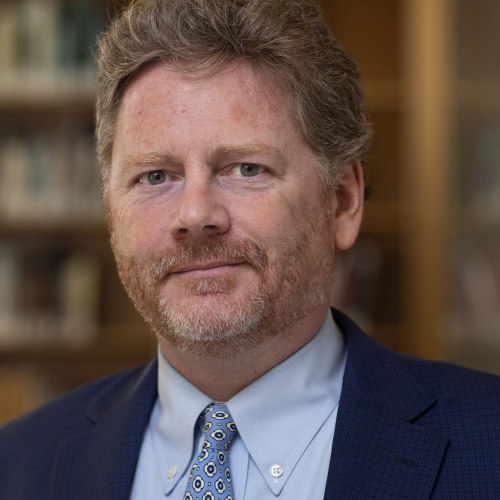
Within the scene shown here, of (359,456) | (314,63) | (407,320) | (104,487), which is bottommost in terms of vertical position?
(407,320)

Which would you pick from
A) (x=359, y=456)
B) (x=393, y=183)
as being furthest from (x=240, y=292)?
(x=393, y=183)

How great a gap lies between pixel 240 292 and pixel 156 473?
0.39 m

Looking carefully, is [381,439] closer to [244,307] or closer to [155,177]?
[244,307]

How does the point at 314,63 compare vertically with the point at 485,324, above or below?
above

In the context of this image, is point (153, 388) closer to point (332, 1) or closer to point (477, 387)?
point (477, 387)

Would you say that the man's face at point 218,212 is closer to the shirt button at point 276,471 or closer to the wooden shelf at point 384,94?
the shirt button at point 276,471

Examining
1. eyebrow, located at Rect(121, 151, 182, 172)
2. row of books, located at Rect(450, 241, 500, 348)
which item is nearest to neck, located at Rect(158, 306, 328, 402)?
eyebrow, located at Rect(121, 151, 182, 172)

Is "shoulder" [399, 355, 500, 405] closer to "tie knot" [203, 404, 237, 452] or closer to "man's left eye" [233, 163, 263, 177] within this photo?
"tie knot" [203, 404, 237, 452]

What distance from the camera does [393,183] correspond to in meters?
3.38

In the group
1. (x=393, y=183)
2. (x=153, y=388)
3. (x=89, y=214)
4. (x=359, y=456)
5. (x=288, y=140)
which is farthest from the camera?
(x=393, y=183)

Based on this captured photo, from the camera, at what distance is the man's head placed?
3.98 ft

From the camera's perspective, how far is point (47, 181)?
3055 mm

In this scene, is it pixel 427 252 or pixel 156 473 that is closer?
pixel 156 473

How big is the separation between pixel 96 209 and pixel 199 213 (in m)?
1.96
